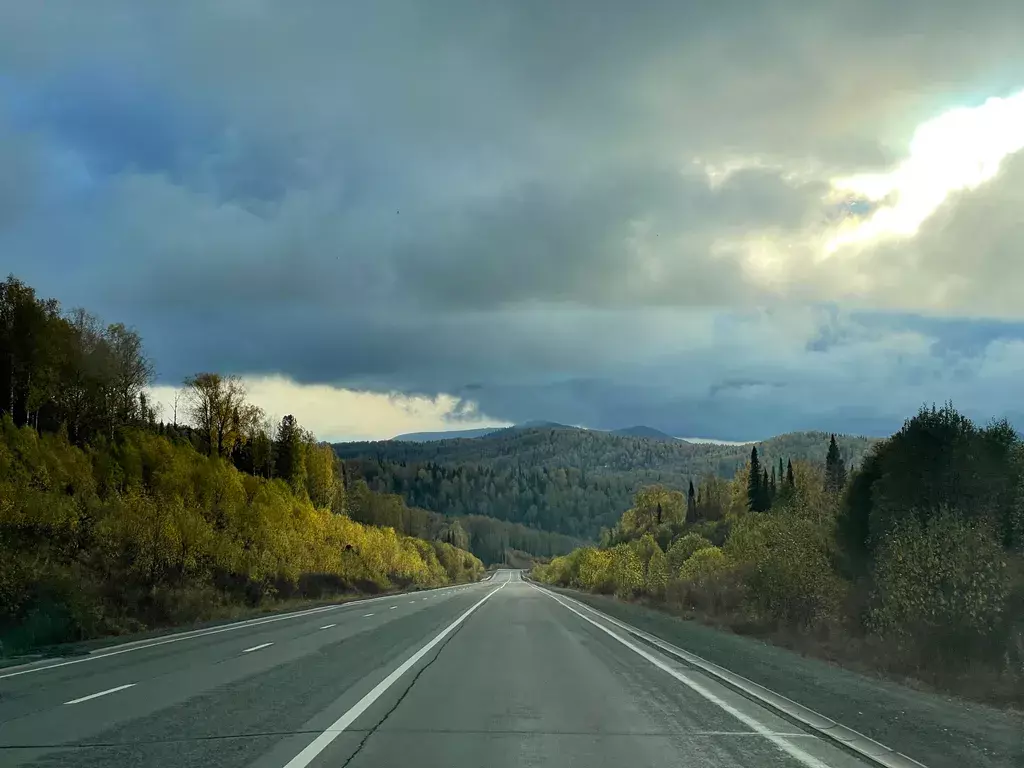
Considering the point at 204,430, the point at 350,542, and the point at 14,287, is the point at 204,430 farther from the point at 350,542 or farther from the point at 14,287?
the point at 14,287

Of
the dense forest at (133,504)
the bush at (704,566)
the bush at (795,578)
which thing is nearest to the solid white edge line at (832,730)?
the bush at (795,578)

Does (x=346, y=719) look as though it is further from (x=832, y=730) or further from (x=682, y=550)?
(x=682, y=550)

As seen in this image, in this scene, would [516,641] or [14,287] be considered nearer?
[516,641]

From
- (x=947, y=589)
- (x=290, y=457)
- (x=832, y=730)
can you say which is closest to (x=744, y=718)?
(x=832, y=730)

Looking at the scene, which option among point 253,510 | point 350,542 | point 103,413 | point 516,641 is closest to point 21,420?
point 103,413

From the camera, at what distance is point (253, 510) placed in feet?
226

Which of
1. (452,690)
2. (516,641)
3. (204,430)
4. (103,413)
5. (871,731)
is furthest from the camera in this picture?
(204,430)

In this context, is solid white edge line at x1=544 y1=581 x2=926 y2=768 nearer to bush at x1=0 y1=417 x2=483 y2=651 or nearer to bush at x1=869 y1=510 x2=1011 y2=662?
bush at x1=869 y1=510 x2=1011 y2=662

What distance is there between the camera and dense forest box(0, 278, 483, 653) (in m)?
31.0

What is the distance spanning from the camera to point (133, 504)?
4469 centimetres

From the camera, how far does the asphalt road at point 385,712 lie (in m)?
8.62

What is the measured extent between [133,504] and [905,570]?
39087 millimetres

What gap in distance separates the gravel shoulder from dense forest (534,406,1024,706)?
1.30 meters

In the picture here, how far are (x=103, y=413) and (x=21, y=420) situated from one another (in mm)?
6633
